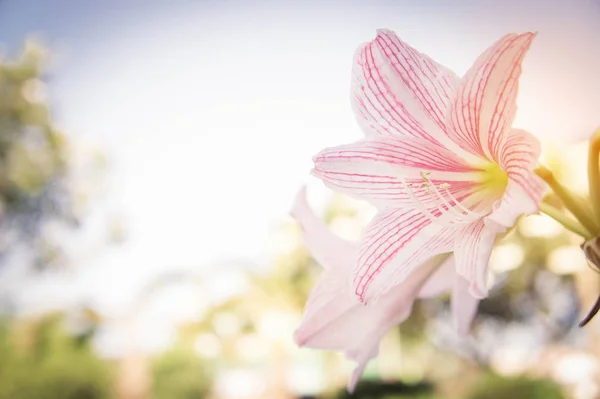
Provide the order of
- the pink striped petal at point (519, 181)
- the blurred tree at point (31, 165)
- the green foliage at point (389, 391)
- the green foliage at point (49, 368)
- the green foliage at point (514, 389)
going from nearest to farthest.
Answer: the pink striped petal at point (519, 181) < the green foliage at point (514, 389) < the green foliage at point (49, 368) < the green foliage at point (389, 391) < the blurred tree at point (31, 165)

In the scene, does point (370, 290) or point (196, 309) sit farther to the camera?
point (196, 309)

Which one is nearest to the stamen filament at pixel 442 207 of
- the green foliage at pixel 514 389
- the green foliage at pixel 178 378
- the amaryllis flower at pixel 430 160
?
the amaryllis flower at pixel 430 160

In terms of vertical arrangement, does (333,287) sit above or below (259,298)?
above

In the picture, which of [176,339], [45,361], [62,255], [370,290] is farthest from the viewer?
[62,255]

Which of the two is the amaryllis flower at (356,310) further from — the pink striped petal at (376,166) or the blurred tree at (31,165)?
the blurred tree at (31,165)

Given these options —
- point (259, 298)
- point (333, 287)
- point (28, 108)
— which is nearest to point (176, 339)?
point (259, 298)

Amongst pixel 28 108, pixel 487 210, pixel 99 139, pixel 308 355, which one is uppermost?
pixel 28 108

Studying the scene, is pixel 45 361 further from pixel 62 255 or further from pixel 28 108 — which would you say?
pixel 28 108
